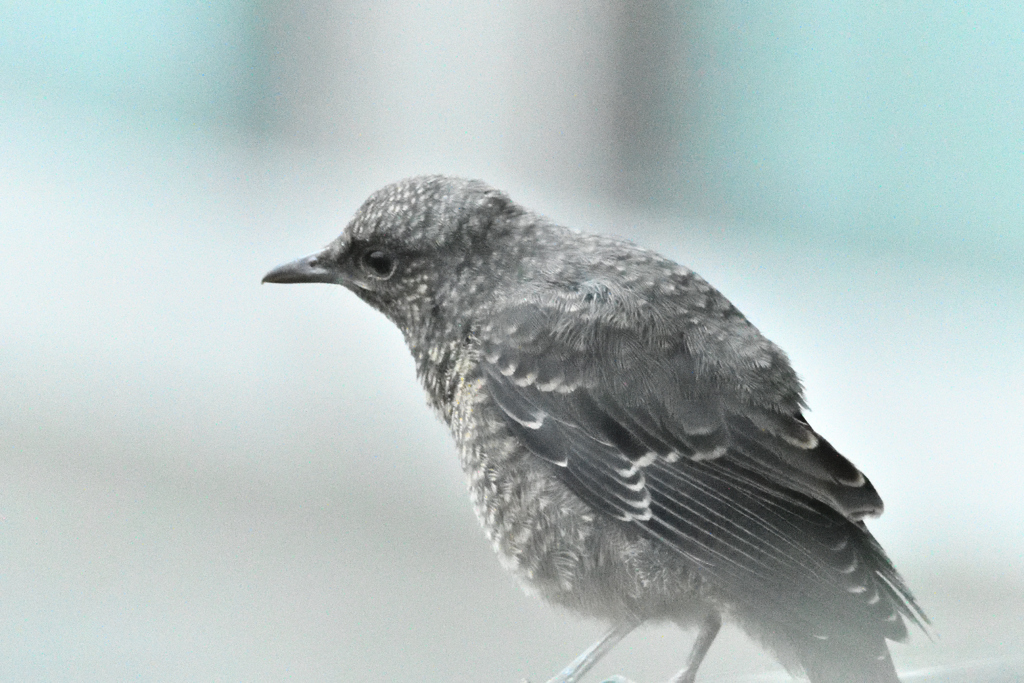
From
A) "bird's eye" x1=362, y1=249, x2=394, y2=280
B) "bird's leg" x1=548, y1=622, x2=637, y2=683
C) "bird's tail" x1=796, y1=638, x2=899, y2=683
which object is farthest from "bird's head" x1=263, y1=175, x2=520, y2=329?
"bird's tail" x1=796, y1=638, x2=899, y2=683

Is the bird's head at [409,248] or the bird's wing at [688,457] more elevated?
the bird's head at [409,248]

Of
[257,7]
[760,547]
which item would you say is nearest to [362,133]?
[257,7]

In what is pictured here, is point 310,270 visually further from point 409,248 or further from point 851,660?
point 851,660

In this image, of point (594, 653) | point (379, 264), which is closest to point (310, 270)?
point (379, 264)

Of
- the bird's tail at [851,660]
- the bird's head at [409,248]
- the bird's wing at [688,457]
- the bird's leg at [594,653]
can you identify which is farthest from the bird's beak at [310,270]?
the bird's tail at [851,660]

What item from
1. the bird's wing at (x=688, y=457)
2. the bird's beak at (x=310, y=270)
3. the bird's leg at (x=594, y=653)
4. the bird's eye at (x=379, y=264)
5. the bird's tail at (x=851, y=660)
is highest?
the bird's eye at (x=379, y=264)

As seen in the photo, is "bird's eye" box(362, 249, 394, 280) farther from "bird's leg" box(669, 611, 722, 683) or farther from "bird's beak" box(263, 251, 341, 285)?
"bird's leg" box(669, 611, 722, 683)

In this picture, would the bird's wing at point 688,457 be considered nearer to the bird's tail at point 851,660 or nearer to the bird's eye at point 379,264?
the bird's tail at point 851,660
